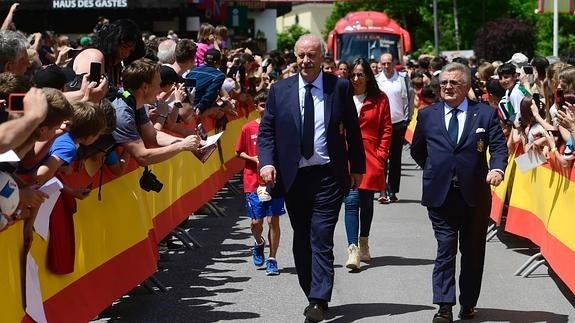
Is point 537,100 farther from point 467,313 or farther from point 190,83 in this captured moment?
point 467,313

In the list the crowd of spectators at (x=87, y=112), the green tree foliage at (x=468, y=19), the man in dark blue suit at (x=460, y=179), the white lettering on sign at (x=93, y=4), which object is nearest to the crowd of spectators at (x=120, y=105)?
the crowd of spectators at (x=87, y=112)

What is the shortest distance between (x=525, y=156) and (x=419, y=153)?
1.96 meters

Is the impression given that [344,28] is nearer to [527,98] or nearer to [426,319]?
[527,98]

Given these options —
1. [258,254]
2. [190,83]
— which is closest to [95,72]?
[258,254]

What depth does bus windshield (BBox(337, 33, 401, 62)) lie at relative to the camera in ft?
144

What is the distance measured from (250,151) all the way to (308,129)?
267cm

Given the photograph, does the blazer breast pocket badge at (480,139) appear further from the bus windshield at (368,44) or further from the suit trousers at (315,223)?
the bus windshield at (368,44)

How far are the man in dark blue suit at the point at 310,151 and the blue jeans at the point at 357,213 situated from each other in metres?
1.90

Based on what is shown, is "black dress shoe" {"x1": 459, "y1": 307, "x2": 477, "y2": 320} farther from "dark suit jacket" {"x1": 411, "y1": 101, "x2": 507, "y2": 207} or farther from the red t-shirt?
the red t-shirt

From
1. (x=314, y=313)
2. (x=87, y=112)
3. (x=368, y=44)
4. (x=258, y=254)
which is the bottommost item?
(x=368, y=44)

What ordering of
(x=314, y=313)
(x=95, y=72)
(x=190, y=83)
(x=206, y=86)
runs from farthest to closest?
(x=206, y=86), (x=190, y=83), (x=314, y=313), (x=95, y=72)

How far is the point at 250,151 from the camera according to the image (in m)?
11.8

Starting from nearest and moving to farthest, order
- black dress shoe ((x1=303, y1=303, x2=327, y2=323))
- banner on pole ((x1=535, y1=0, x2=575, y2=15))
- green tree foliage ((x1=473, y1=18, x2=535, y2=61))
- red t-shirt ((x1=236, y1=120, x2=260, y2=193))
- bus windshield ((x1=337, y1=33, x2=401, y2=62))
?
black dress shoe ((x1=303, y1=303, x2=327, y2=323)) → red t-shirt ((x1=236, y1=120, x2=260, y2=193)) → banner on pole ((x1=535, y1=0, x2=575, y2=15)) → bus windshield ((x1=337, y1=33, x2=401, y2=62)) → green tree foliage ((x1=473, y1=18, x2=535, y2=61))

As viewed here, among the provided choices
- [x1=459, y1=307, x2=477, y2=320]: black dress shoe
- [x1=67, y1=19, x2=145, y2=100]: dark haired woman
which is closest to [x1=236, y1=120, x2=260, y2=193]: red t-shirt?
[x1=67, y1=19, x2=145, y2=100]: dark haired woman
